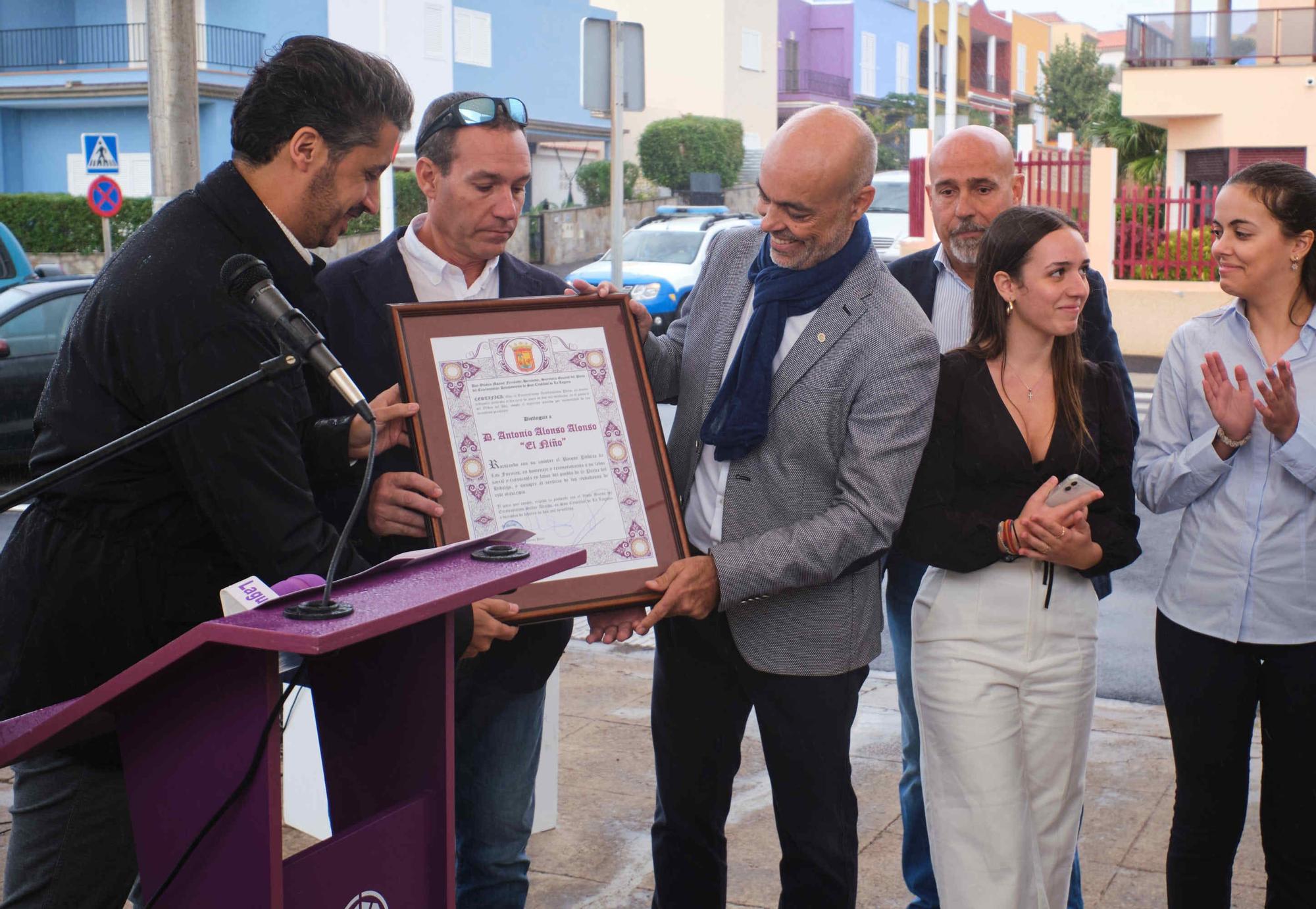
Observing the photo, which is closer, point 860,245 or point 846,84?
point 860,245

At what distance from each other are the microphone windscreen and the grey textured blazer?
1.42 meters

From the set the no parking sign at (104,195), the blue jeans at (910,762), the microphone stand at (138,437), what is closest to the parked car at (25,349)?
the no parking sign at (104,195)

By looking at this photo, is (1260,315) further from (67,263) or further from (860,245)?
(67,263)

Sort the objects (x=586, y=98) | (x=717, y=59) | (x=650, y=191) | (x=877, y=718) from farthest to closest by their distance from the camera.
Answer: (x=717, y=59)
(x=650, y=191)
(x=586, y=98)
(x=877, y=718)

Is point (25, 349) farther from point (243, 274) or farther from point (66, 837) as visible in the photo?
point (243, 274)

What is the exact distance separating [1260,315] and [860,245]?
107 cm

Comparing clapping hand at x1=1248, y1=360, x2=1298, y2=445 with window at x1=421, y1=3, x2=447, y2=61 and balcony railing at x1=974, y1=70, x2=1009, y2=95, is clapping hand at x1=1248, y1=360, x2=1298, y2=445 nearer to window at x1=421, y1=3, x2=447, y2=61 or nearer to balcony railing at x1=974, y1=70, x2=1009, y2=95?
window at x1=421, y1=3, x2=447, y2=61

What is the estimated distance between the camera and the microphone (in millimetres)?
2125

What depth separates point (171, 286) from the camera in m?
→ 2.50

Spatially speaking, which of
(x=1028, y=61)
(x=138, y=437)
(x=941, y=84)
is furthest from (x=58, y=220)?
(x=1028, y=61)

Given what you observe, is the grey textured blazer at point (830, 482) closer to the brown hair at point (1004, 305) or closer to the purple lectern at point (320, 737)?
the brown hair at point (1004, 305)

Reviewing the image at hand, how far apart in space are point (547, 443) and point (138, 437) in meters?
1.30

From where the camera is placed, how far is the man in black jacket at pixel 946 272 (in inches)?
163

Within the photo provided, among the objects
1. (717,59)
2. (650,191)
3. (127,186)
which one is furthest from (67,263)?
(717,59)
